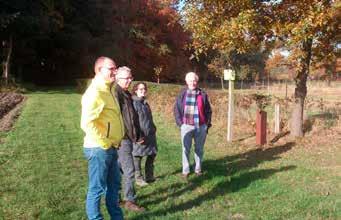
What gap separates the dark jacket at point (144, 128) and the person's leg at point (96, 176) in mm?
2186

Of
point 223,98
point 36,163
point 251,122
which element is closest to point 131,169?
point 36,163

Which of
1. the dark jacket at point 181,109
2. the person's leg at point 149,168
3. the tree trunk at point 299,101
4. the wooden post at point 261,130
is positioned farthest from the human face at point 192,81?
the tree trunk at point 299,101

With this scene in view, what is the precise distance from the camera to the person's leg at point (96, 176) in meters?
5.34

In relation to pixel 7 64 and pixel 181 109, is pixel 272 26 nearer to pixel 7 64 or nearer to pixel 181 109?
pixel 181 109

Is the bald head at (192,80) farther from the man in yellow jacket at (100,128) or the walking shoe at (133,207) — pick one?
the man in yellow jacket at (100,128)

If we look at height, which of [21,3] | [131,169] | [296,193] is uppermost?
[21,3]

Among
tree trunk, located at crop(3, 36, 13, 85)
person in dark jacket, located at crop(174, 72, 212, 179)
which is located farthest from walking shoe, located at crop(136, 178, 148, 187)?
tree trunk, located at crop(3, 36, 13, 85)

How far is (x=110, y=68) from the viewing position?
535 cm

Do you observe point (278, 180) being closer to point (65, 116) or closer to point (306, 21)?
point (306, 21)

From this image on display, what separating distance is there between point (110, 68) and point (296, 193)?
3755 mm

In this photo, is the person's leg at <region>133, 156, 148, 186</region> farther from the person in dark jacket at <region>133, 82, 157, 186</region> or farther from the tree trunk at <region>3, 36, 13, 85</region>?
the tree trunk at <region>3, 36, 13, 85</region>

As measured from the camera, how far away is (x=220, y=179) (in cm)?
831

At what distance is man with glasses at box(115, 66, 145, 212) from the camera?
6.56 meters

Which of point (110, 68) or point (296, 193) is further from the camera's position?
point (296, 193)
